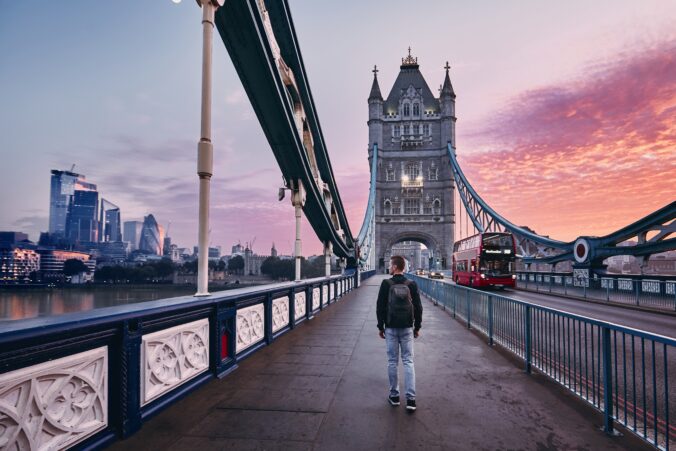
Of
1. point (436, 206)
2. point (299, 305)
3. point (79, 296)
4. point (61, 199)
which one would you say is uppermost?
point (61, 199)

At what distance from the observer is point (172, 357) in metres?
3.89

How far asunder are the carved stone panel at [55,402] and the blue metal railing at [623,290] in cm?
1589

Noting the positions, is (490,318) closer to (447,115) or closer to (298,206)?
(298,206)

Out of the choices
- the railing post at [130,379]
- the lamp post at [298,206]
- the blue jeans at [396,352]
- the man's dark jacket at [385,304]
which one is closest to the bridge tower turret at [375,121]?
the lamp post at [298,206]

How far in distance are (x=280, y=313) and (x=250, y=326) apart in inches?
66.2

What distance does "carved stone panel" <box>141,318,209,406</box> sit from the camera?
347 centimetres

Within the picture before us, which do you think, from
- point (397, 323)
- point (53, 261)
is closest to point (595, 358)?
point (397, 323)

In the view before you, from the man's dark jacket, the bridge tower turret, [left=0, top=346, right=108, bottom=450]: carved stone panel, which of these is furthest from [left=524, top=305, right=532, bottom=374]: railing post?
the bridge tower turret

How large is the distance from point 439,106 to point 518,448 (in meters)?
68.7

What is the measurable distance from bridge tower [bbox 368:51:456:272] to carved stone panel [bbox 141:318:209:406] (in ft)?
181

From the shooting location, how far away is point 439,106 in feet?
213

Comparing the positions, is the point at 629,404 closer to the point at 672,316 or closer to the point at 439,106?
the point at 672,316

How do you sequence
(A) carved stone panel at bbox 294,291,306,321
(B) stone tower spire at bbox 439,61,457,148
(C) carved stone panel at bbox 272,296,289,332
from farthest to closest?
(B) stone tower spire at bbox 439,61,457,148, (A) carved stone panel at bbox 294,291,306,321, (C) carved stone panel at bbox 272,296,289,332

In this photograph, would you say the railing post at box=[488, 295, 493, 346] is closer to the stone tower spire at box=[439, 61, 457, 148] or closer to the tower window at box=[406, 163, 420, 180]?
the tower window at box=[406, 163, 420, 180]
